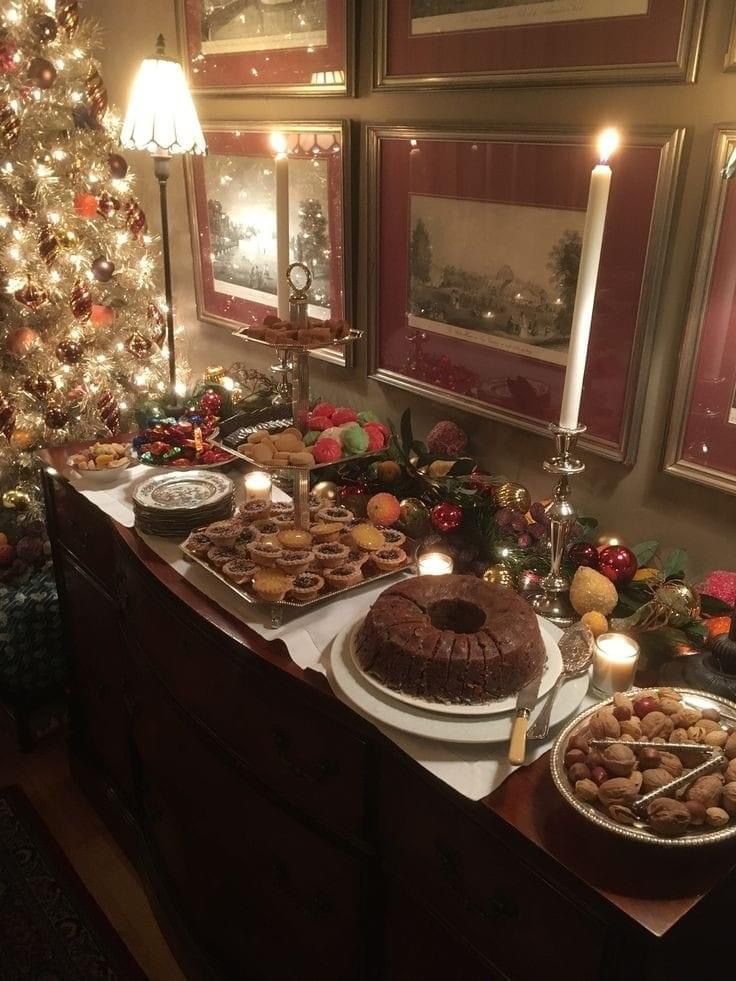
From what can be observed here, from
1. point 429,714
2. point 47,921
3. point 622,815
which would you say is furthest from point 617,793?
point 47,921

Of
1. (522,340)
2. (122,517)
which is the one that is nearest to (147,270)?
(122,517)

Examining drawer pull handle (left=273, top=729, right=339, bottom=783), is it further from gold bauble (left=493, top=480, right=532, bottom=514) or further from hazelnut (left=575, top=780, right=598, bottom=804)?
gold bauble (left=493, top=480, right=532, bottom=514)

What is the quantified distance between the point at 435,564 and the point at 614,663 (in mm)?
339

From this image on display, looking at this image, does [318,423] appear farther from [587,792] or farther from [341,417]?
[587,792]

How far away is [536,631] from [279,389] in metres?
0.94

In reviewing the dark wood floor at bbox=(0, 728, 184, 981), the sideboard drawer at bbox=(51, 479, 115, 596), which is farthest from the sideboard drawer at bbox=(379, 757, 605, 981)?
the dark wood floor at bbox=(0, 728, 184, 981)

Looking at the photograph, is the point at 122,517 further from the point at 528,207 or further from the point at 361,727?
the point at 528,207

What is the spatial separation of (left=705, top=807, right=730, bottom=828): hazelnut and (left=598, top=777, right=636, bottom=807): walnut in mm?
72

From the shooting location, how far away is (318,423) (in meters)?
1.45

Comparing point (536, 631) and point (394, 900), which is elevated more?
point (536, 631)

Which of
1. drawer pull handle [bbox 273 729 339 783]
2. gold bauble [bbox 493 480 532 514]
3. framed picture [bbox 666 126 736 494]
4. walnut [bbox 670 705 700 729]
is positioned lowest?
drawer pull handle [bbox 273 729 339 783]

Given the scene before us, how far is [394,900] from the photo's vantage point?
3.70ft

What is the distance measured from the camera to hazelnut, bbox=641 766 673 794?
2.75 feet

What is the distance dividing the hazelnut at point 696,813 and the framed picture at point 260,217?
1283 mm
